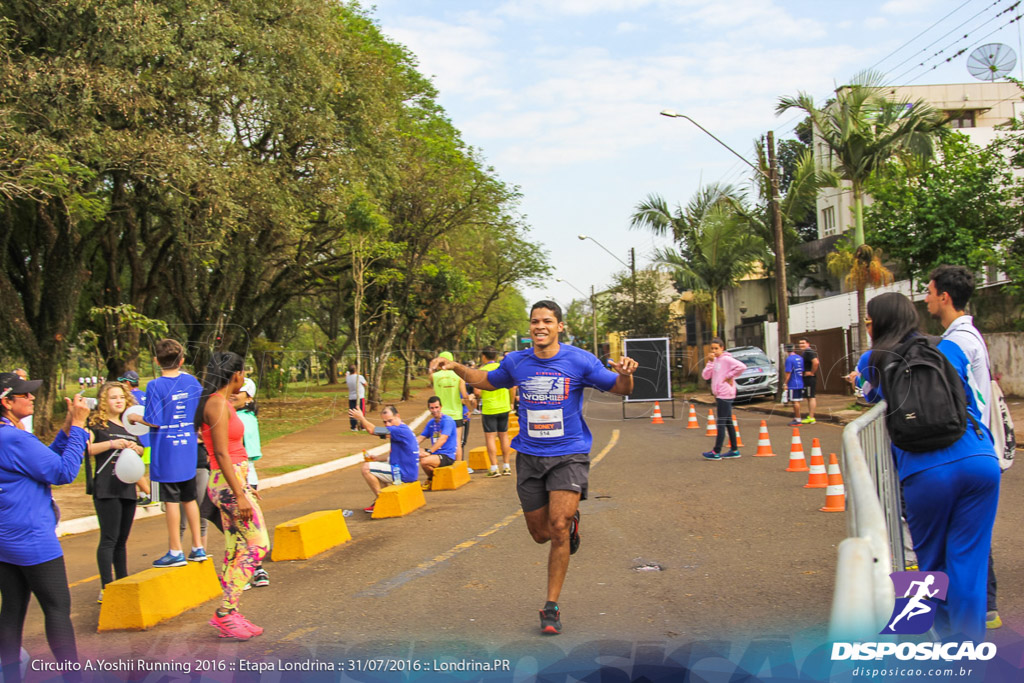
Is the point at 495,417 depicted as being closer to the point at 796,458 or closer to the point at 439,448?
the point at 439,448

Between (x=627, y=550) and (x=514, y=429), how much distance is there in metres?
10.0

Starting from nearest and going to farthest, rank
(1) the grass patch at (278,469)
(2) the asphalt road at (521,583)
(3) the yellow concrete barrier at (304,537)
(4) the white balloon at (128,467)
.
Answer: (2) the asphalt road at (521,583)
(4) the white balloon at (128,467)
(3) the yellow concrete barrier at (304,537)
(1) the grass patch at (278,469)

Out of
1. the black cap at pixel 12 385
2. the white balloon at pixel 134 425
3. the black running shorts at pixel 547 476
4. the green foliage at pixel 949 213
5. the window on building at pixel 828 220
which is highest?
the window on building at pixel 828 220

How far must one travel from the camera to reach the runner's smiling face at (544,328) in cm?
563

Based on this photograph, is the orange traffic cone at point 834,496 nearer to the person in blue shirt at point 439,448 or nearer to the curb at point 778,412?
the person in blue shirt at point 439,448

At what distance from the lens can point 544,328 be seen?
563cm

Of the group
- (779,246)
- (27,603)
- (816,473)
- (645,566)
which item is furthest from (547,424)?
(779,246)

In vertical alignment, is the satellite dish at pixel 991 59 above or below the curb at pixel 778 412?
above

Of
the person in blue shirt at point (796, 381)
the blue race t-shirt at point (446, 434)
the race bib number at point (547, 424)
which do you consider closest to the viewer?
the race bib number at point (547, 424)

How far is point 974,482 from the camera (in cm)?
405

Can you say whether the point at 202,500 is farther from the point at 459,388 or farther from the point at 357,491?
the point at 459,388

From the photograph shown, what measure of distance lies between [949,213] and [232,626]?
21544 mm

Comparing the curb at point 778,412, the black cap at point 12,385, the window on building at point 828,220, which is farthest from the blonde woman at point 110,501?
the window on building at point 828,220

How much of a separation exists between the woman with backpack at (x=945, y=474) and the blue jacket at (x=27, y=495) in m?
4.18
